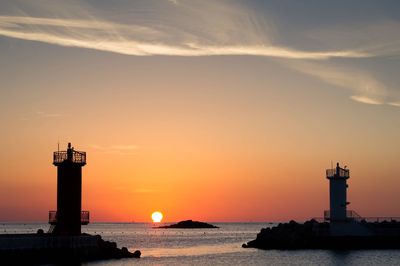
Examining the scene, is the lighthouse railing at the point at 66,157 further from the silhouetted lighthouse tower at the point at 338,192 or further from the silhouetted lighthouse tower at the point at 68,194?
the silhouetted lighthouse tower at the point at 338,192

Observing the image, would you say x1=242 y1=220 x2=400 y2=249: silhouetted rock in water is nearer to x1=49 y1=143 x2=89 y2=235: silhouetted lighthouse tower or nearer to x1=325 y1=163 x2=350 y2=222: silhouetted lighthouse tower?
x1=325 y1=163 x2=350 y2=222: silhouetted lighthouse tower

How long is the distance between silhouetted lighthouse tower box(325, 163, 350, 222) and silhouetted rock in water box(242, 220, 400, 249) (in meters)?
2.84

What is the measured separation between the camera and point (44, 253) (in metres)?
48.3

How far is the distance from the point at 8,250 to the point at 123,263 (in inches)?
548

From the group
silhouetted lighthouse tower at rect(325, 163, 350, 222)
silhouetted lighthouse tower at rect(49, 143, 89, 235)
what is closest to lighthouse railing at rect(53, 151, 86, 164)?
silhouetted lighthouse tower at rect(49, 143, 89, 235)

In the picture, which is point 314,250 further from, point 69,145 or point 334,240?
point 69,145

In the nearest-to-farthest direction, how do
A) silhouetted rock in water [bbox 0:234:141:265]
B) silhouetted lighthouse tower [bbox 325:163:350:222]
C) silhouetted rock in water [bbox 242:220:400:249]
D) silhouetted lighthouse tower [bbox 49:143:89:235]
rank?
1. silhouetted rock in water [bbox 0:234:141:265]
2. silhouetted lighthouse tower [bbox 49:143:89:235]
3. silhouetted lighthouse tower [bbox 325:163:350:222]
4. silhouetted rock in water [bbox 242:220:400:249]

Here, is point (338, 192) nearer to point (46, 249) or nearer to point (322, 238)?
point (322, 238)

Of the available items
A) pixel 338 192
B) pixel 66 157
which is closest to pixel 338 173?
pixel 338 192

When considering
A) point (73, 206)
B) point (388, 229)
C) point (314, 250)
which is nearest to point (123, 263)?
point (73, 206)

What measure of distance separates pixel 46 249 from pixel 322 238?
40.6 m

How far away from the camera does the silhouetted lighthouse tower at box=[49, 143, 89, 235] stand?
171 feet

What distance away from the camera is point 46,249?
48.7m

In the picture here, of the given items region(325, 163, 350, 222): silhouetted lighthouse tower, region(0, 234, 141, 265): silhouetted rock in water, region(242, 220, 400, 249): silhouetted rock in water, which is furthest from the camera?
region(242, 220, 400, 249): silhouetted rock in water
